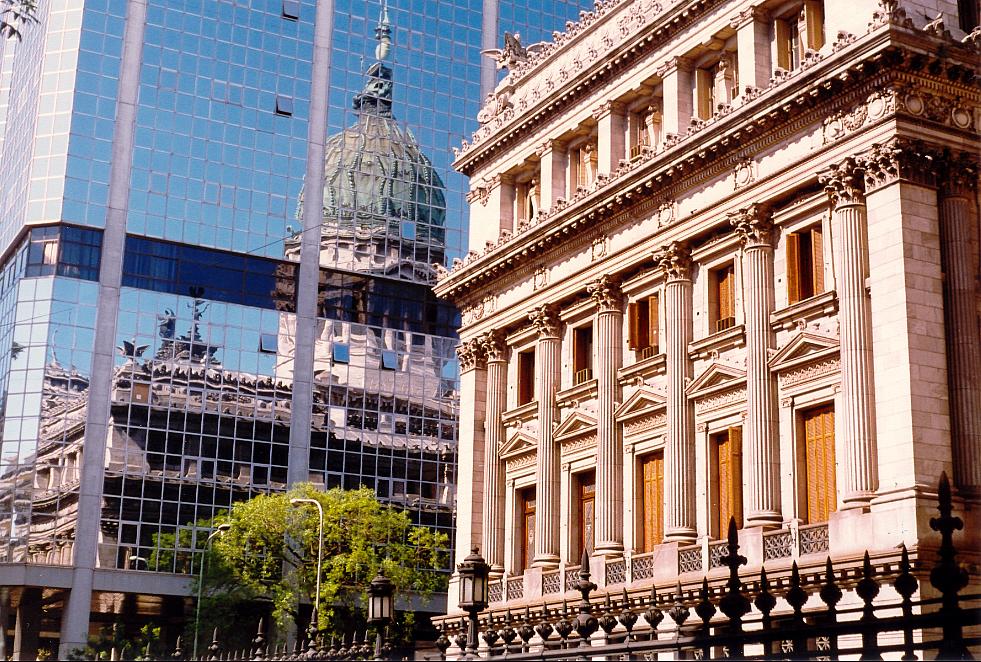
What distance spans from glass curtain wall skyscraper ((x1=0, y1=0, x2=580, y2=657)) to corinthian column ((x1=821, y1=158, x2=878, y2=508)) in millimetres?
44580

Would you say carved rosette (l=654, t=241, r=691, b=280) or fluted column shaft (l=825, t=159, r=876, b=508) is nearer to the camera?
fluted column shaft (l=825, t=159, r=876, b=508)

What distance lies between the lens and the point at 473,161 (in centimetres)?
4794

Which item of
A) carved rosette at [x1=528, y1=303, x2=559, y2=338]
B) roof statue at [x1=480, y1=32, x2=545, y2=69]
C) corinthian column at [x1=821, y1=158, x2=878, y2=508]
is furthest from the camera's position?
roof statue at [x1=480, y1=32, x2=545, y2=69]

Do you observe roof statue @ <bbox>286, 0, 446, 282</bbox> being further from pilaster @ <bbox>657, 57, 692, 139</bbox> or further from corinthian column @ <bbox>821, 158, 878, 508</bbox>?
Result: corinthian column @ <bbox>821, 158, 878, 508</bbox>

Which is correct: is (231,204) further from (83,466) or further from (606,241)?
(606,241)

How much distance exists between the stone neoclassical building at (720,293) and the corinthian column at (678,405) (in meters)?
0.06

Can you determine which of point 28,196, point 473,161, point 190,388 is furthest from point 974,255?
point 28,196

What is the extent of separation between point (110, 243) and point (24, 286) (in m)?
4.70

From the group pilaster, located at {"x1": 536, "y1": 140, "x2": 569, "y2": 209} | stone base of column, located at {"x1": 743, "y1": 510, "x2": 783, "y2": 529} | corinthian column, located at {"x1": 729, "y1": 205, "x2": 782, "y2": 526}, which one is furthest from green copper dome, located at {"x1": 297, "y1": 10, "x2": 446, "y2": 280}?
stone base of column, located at {"x1": 743, "y1": 510, "x2": 783, "y2": 529}

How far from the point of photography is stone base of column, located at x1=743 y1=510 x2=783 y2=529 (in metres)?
31.2

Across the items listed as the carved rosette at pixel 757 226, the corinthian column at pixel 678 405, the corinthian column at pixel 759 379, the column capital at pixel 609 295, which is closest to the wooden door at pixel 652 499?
the corinthian column at pixel 678 405

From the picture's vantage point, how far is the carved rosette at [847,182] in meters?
30.4

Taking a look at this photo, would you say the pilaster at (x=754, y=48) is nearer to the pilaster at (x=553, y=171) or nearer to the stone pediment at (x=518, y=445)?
the pilaster at (x=553, y=171)

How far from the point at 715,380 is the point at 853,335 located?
552cm
